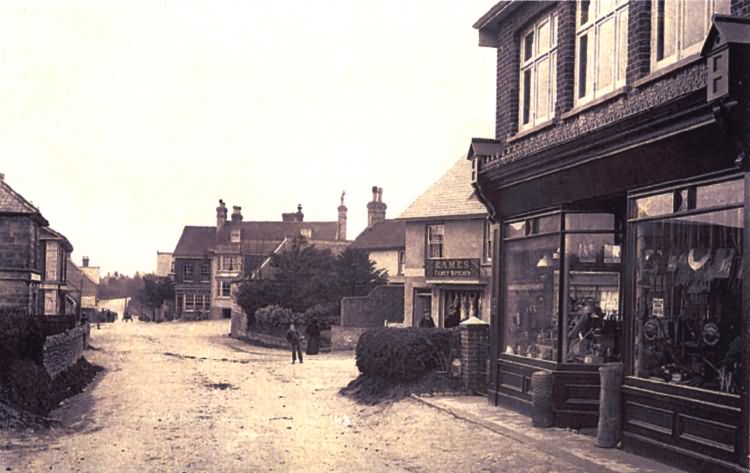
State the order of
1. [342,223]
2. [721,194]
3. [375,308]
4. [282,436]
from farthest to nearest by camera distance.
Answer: [342,223], [375,308], [282,436], [721,194]

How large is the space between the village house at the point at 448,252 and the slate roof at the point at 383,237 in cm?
1275

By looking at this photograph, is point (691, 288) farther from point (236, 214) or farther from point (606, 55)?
point (236, 214)

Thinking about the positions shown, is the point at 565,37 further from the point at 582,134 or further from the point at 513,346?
A: the point at 513,346

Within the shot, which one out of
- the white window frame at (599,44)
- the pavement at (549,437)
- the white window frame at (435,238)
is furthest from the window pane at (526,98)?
the white window frame at (435,238)

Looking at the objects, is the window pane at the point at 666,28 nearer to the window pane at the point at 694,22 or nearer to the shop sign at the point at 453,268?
the window pane at the point at 694,22

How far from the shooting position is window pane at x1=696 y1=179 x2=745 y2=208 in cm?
855

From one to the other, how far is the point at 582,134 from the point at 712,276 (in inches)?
117

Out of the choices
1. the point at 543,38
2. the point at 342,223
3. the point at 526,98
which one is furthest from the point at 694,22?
the point at 342,223

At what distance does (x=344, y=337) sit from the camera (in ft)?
124

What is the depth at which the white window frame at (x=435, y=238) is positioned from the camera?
36.9m

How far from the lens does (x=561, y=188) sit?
1256 cm

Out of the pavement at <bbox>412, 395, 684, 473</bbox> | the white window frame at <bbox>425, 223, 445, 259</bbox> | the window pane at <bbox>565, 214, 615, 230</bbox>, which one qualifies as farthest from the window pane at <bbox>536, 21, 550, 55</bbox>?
the white window frame at <bbox>425, 223, 445, 259</bbox>

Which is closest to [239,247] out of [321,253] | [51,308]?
[51,308]

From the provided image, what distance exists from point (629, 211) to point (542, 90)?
150 inches
